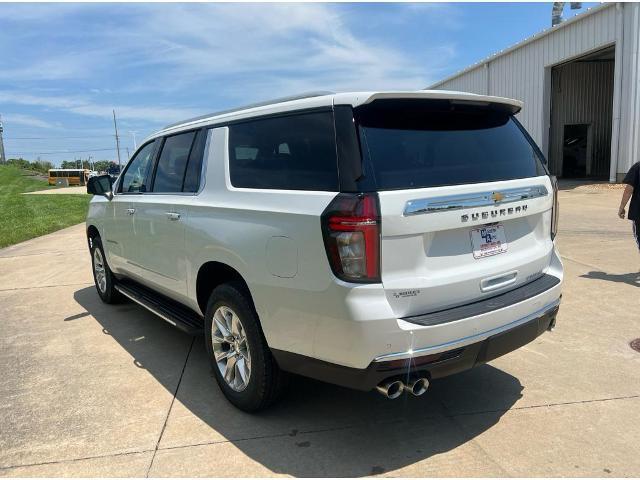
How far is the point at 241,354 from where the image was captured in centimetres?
342

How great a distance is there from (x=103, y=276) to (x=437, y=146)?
186 inches

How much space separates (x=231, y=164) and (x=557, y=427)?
2.64 metres

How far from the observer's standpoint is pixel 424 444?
304 cm

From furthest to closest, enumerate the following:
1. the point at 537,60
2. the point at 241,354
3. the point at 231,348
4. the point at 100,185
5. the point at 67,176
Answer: the point at 67,176, the point at 537,60, the point at 100,185, the point at 231,348, the point at 241,354

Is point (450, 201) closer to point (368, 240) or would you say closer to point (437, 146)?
point (437, 146)

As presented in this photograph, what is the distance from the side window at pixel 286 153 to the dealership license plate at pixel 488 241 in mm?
864

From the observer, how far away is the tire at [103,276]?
19.8 ft

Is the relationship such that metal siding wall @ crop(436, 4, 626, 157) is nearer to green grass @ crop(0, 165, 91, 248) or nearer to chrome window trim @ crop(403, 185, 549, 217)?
chrome window trim @ crop(403, 185, 549, 217)

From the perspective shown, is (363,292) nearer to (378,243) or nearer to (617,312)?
(378,243)

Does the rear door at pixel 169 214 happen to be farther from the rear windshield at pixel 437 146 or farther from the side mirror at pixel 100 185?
the rear windshield at pixel 437 146

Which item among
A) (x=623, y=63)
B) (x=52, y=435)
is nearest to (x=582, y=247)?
(x=52, y=435)

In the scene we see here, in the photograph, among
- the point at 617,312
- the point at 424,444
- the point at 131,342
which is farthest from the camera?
the point at 617,312

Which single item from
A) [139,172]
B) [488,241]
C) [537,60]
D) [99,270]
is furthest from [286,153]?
[537,60]

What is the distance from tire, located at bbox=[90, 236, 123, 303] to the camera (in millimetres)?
6043
